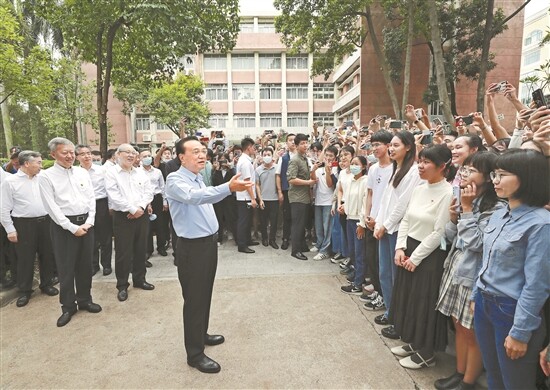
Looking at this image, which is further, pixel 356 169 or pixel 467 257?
pixel 356 169

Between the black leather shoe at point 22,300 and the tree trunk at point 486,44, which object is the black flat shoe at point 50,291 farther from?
the tree trunk at point 486,44

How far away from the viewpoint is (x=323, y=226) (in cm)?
575

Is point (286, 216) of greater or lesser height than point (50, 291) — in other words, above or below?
above

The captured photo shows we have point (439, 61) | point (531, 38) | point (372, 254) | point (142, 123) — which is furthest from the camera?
point (531, 38)

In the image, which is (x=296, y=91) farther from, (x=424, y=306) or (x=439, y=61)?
(x=424, y=306)

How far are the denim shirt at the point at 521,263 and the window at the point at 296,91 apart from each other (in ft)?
104

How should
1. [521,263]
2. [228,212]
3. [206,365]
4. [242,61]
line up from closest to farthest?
[521,263] < [206,365] < [228,212] < [242,61]

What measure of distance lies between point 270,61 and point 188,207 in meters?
31.7

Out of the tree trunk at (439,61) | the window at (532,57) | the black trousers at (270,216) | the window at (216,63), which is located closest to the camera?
the black trousers at (270,216)

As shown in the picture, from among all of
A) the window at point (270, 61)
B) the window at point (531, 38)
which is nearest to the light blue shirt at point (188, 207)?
the window at point (270, 61)

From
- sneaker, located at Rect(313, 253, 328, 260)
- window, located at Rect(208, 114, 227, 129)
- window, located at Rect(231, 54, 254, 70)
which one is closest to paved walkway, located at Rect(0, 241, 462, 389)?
sneaker, located at Rect(313, 253, 328, 260)

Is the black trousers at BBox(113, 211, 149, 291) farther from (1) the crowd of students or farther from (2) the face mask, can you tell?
(2) the face mask

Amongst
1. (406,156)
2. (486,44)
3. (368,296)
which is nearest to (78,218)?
(368,296)

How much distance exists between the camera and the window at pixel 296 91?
3206 cm
